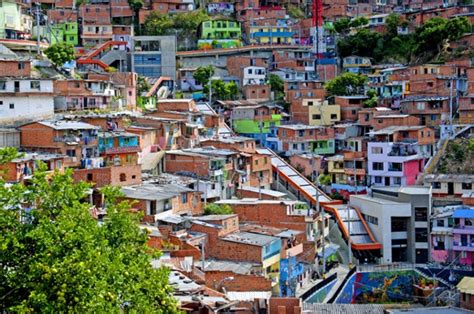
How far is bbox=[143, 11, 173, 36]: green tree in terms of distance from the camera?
5478 centimetres

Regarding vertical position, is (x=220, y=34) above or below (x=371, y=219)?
above

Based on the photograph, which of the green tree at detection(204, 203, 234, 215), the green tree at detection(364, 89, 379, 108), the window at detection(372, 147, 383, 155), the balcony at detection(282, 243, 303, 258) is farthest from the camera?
the green tree at detection(364, 89, 379, 108)

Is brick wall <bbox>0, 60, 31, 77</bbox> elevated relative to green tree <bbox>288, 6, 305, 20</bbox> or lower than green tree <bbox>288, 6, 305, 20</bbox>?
lower

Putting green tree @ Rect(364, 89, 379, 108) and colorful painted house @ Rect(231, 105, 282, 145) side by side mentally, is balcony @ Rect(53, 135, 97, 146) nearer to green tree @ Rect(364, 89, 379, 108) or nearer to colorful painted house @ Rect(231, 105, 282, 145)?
colorful painted house @ Rect(231, 105, 282, 145)

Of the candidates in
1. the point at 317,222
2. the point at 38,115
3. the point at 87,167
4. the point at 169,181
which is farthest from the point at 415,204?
the point at 38,115

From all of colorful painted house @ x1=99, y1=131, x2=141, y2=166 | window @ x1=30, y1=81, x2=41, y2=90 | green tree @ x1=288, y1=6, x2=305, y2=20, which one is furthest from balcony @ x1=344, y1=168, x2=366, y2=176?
green tree @ x1=288, y1=6, x2=305, y2=20

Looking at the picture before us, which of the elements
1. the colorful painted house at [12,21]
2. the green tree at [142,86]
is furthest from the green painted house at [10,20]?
the green tree at [142,86]

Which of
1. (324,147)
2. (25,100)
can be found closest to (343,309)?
(25,100)

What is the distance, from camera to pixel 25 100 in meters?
33.8

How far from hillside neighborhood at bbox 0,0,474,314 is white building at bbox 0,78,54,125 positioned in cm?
8

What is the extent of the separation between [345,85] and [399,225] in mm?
14438

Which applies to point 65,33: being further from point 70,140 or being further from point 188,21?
point 70,140

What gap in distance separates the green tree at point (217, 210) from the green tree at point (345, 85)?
17776mm

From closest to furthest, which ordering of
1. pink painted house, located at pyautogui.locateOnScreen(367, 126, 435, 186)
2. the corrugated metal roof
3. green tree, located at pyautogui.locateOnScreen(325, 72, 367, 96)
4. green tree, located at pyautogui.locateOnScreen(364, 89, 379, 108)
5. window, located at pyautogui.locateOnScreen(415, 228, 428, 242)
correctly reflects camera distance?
the corrugated metal roof, window, located at pyautogui.locateOnScreen(415, 228, 428, 242), pink painted house, located at pyautogui.locateOnScreen(367, 126, 435, 186), green tree, located at pyautogui.locateOnScreen(364, 89, 379, 108), green tree, located at pyautogui.locateOnScreen(325, 72, 367, 96)
